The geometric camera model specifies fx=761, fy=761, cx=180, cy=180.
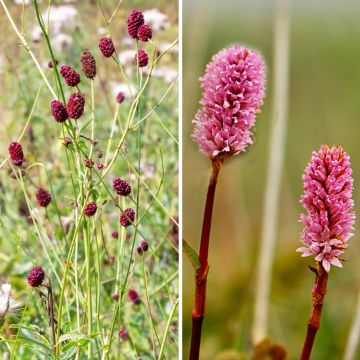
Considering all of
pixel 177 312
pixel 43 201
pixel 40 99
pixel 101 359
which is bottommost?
pixel 101 359

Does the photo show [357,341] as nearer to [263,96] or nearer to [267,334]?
[267,334]

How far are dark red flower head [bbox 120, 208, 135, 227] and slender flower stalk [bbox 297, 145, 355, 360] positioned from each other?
0.39 metres

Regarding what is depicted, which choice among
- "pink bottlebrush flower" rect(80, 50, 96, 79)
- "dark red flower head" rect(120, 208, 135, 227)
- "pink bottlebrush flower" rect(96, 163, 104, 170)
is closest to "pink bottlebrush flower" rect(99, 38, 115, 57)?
"pink bottlebrush flower" rect(80, 50, 96, 79)

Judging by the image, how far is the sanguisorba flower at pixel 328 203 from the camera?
1.52m

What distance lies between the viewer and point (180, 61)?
1698 millimetres

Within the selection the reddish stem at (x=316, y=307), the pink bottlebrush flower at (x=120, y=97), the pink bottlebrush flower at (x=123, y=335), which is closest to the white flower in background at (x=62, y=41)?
the pink bottlebrush flower at (x=120, y=97)

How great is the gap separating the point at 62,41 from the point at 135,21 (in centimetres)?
35

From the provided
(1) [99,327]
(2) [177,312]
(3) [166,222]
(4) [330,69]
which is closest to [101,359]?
(1) [99,327]

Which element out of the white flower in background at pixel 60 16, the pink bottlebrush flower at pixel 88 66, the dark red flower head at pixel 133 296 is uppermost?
the white flower in background at pixel 60 16

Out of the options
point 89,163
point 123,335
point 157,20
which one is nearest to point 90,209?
point 89,163

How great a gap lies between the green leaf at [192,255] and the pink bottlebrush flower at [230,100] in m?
0.21

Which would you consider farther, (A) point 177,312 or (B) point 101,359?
(A) point 177,312

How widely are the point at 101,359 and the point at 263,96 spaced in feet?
2.37

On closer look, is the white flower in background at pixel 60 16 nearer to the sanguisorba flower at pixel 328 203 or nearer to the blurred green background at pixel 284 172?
the blurred green background at pixel 284 172
